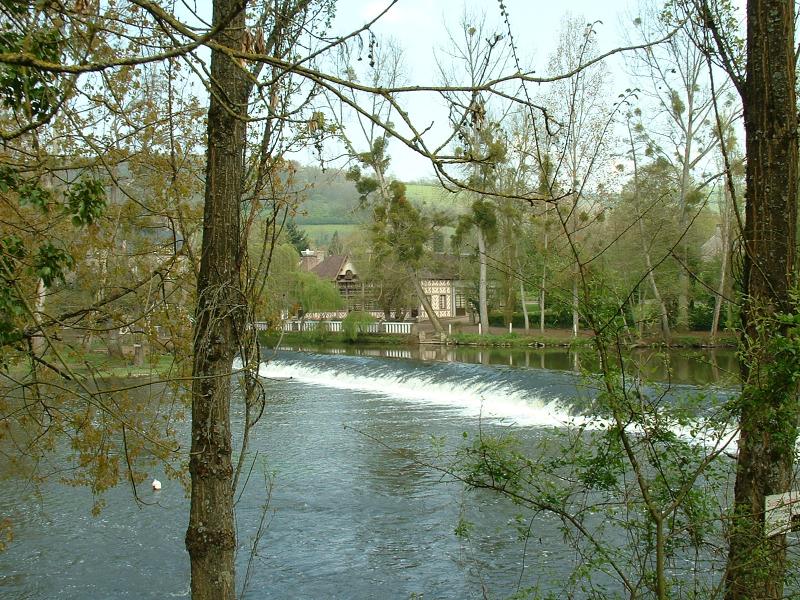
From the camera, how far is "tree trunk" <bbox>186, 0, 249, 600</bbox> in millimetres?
3547

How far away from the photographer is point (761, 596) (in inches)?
129

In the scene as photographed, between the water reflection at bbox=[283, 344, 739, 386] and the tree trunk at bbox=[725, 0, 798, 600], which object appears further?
the water reflection at bbox=[283, 344, 739, 386]

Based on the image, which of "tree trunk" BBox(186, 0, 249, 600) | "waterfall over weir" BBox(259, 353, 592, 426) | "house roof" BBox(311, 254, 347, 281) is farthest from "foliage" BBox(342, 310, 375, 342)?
"tree trunk" BBox(186, 0, 249, 600)

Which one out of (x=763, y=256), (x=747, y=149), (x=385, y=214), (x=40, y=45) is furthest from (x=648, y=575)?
(x=385, y=214)

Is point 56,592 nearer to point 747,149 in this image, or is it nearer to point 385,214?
point 747,149

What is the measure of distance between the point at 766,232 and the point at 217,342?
2.57 metres

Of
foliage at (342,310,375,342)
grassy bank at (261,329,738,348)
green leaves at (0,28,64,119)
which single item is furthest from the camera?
foliage at (342,310,375,342)

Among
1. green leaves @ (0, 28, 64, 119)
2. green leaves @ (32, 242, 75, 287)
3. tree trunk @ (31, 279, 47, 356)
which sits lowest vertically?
tree trunk @ (31, 279, 47, 356)

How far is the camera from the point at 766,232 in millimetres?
3549

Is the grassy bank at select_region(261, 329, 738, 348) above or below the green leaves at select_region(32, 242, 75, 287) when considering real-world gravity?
below

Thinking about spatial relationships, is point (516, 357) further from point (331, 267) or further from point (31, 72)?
point (331, 267)

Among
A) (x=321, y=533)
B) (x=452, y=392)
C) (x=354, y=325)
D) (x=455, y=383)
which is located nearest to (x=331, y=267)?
(x=354, y=325)

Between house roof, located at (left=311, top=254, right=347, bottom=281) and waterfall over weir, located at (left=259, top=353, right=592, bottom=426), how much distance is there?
29.4 m

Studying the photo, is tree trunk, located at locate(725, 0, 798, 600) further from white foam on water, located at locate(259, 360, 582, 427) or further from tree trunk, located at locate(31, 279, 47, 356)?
white foam on water, located at locate(259, 360, 582, 427)
